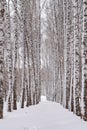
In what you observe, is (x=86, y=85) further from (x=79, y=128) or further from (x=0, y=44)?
(x=0, y=44)

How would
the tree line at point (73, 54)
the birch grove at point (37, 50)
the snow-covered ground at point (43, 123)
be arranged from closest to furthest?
the snow-covered ground at point (43, 123), the tree line at point (73, 54), the birch grove at point (37, 50)

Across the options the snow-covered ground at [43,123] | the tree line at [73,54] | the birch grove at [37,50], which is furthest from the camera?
the birch grove at [37,50]

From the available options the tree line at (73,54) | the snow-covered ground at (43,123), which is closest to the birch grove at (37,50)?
the tree line at (73,54)

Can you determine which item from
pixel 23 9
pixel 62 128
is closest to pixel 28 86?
pixel 23 9

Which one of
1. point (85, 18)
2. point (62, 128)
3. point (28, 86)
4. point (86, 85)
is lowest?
point (28, 86)

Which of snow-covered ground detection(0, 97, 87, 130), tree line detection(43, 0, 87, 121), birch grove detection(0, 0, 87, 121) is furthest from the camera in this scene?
birch grove detection(0, 0, 87, 121)

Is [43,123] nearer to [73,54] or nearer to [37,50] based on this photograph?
[73,54]

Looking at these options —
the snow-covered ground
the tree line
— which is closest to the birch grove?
the tree line

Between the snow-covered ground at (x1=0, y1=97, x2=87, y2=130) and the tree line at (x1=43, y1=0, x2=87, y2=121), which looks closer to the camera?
the snow-covered ground at (x1=0, y1=97, x2=87, y2=130)

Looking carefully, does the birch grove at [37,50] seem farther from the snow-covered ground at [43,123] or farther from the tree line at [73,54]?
the snow-covered ground at [43,123]

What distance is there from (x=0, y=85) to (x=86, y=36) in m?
4.01

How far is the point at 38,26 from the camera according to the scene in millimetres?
35750

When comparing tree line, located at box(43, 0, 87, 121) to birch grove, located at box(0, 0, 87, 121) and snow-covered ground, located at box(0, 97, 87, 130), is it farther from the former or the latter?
snow-covered ground, located at box(0, 97, 87, 130)

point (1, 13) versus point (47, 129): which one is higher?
point (1, 13)
